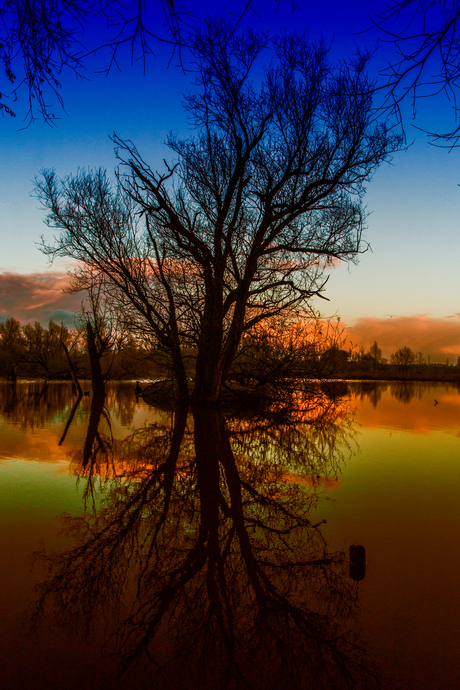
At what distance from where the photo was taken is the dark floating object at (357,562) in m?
2.64

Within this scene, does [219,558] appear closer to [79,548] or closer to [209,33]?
[79,548]

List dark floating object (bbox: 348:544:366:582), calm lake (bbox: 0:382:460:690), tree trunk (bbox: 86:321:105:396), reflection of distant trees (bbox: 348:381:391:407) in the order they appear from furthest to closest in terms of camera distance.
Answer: reflection of distant trees (bbox: 348:381:391:407)
tree trunk (bbox: 86:321:105:396)
dark floating object (bbox: 348:544:366:582)
calm lake (bbox: 0:382:460:690)

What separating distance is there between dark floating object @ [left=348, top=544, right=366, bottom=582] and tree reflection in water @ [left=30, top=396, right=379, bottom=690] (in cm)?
6

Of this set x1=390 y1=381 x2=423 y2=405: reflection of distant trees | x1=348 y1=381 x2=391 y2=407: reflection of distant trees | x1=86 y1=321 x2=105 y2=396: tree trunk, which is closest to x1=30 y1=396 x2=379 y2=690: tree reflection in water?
x1=348 y1=381 x2=391 y2=407: reflection of distant trees

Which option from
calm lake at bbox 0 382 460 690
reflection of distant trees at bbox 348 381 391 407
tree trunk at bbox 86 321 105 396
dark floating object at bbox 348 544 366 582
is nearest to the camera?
calm lake at bbox 0 382 460 690

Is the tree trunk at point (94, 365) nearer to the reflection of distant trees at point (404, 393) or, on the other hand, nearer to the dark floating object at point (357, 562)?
the reflection of distant trees at point (404, 393)

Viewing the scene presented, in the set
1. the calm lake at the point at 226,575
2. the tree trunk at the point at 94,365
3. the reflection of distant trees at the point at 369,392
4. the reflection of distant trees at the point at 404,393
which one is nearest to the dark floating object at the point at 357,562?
the calm lake at the point at 226,575

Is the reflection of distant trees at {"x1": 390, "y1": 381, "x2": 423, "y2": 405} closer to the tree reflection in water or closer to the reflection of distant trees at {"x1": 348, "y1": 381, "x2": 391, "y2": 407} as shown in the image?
the reflection of distant trees at {"x1": 348, "y1": 381, "x2": 391, "y2": 407}

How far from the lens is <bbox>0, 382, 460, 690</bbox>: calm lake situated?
1.88 meters

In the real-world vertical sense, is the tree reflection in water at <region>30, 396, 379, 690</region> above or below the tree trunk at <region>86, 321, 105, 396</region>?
below

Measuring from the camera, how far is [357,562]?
268 centimetres

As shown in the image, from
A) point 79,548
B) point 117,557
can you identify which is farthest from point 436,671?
point 79,548

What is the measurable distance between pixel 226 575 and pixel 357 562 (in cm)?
82

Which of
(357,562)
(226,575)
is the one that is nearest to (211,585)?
(226,575)
